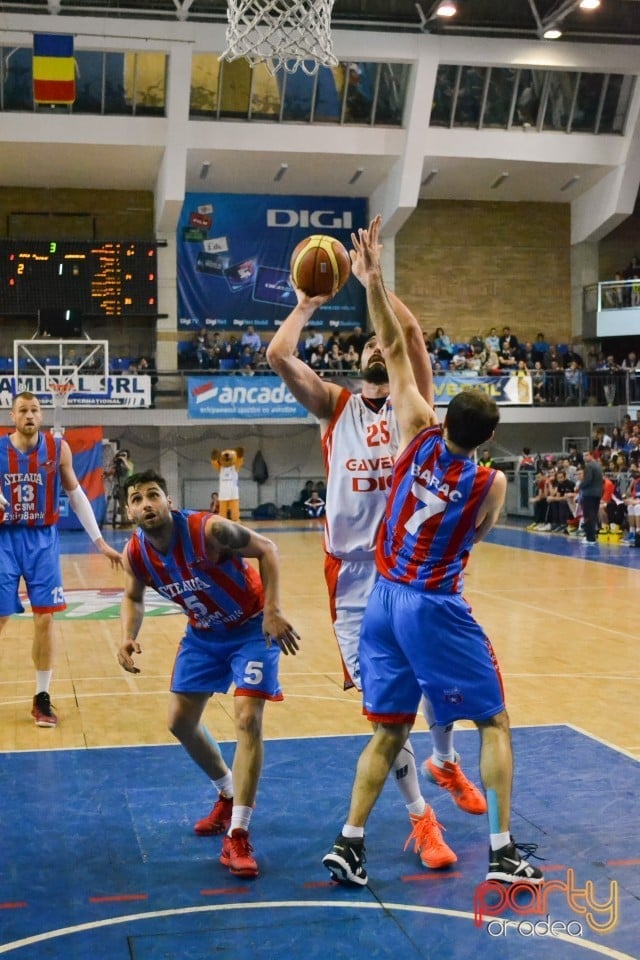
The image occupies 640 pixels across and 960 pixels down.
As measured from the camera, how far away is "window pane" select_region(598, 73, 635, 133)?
29.2 m

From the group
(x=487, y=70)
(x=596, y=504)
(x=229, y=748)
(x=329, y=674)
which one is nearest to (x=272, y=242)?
(x=487, y=70)

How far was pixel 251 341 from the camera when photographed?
29.7 meters

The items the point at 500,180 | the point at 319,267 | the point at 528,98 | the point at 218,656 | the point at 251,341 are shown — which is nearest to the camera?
the point at 218,656

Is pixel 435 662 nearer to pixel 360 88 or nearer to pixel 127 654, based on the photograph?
pixel 127 654

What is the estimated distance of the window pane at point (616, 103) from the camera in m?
29.2

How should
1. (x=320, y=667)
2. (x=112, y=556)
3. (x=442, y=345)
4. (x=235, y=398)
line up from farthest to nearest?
1. (x=442, y=345)
2. (x=235, y=398)
3. (x=320, y=667)
4. (x=112, y=556)

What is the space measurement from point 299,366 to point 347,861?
2041 millimetres

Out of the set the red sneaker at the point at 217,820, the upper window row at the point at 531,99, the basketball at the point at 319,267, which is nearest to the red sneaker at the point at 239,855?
the red sneaker at the point at 217,820

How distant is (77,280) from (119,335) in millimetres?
2359

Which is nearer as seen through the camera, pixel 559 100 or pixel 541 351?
pixel 559 100

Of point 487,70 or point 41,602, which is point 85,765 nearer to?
point 41,602

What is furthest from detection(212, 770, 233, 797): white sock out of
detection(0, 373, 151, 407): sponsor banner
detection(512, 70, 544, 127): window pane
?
detection(512, 70, 544, 127): window pane

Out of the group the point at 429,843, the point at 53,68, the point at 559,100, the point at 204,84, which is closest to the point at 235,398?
the point at 204,84

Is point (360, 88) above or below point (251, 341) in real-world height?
above
